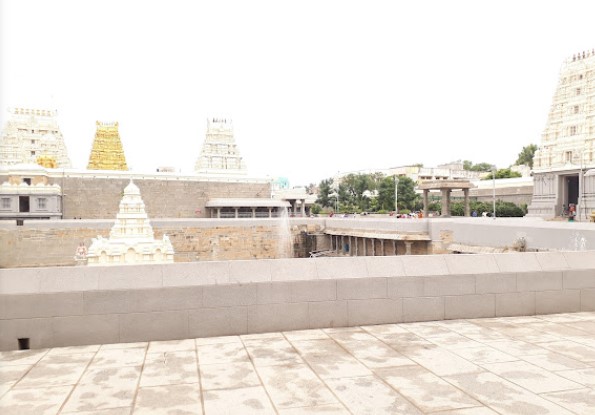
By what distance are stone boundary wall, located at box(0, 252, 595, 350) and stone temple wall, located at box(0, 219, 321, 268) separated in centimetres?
2553

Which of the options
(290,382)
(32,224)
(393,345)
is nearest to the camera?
(290,382)

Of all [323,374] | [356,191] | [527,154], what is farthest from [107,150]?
[527,154]

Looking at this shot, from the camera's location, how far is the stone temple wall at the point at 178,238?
94.0 feet

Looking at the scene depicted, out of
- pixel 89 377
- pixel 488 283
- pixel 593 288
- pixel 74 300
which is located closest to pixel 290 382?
pixel 89 377

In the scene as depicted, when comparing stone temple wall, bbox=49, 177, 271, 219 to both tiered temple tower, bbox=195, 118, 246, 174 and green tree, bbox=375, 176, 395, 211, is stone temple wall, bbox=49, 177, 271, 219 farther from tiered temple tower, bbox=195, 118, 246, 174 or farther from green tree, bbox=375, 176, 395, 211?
green tree, bbox=375, 176, 395, 211

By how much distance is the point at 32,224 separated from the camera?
28922 mm

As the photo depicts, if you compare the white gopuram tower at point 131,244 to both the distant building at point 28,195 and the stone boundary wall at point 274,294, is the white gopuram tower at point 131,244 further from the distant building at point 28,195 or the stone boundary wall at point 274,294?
the distant building at point 28,195

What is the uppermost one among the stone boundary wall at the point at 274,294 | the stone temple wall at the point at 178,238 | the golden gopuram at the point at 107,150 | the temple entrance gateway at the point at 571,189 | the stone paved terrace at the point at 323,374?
the golden gopuram at the point at 107,150

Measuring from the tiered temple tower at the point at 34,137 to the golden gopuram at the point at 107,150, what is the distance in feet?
10.8

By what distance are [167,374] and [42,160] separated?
45676mm

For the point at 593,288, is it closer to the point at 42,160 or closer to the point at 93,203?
the point at 93,203

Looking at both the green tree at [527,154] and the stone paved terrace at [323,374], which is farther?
the green tree at [527,154]

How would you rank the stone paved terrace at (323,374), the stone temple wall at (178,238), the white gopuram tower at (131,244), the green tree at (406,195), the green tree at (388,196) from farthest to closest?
the green tree at (406,195), the green tree at (388,196), the stone temple wall at (178,238), the white gopuram tower at (131,244), the stone paved terrace at (323,374)

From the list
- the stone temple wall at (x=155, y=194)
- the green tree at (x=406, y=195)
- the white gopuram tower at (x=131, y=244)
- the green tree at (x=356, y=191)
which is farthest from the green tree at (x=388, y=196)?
the white gopuram tower at (x=131, y=244)
